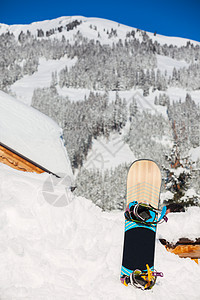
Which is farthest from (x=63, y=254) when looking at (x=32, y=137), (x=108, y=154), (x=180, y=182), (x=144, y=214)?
(x=108, y=154)

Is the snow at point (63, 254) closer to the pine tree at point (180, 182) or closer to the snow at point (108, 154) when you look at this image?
the pine tree at point (180, 182)

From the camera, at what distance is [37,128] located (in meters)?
8.97

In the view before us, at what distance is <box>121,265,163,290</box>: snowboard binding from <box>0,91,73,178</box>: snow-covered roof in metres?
5.06

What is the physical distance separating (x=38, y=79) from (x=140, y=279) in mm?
178422

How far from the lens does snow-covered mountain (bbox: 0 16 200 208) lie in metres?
102

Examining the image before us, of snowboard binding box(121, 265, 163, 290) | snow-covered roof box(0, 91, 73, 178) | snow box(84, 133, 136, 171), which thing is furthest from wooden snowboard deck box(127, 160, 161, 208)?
snow box(84, 133, 136, 171)

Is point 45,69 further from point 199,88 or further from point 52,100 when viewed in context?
point 199,88

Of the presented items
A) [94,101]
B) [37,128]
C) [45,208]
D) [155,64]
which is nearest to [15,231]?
[45,208]

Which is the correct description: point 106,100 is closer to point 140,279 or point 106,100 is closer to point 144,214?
point 144,214

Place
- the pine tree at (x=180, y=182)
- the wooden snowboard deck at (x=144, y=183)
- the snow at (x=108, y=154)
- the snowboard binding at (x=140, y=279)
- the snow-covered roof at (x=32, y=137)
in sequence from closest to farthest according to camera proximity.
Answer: the snowboard binding at (x=140, y=279) < the wooden snowboard deck at (x=144, y=183) < the snow-covered roof at (x=32, y=137) < the pine tree at (x=180, y=182) < the snow at (x=108, y=154)

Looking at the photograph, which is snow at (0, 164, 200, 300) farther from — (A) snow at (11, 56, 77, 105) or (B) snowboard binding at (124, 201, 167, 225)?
(A) snow at (11, 56, 77, 105)

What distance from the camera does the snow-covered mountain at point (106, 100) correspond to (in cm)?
10194

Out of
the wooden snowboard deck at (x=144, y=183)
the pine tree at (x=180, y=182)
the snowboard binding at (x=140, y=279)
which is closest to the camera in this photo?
the snowboard binding at (x=140, y=279)

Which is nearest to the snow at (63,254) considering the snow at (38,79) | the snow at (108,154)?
the snow at (108,154)
